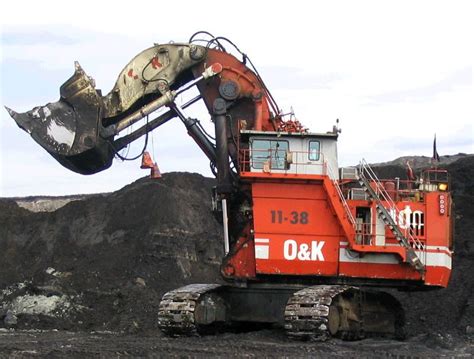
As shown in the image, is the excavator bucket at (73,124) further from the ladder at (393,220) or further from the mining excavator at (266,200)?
the ladder at (393,220)

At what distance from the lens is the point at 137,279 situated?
102 ft

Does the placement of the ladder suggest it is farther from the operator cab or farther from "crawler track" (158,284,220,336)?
"crawler track" (158,284,220,336)

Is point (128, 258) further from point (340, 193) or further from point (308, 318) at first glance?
point (308, 318)

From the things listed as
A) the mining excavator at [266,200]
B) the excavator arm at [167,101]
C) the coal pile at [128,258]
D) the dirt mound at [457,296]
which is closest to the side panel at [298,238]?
the mining excavator at [266,200]

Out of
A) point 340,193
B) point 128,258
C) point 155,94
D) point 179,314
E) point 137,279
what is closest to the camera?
point 179,314

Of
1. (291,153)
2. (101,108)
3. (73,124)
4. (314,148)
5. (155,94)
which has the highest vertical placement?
(155,94)

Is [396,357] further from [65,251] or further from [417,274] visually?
[65,251]

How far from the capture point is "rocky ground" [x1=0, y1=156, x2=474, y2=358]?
2017cm

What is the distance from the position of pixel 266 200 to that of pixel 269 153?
100 centimetres

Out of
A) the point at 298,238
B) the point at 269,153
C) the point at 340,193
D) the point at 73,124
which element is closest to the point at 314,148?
the point at 269,153

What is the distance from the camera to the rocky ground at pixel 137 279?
20172 millimetres

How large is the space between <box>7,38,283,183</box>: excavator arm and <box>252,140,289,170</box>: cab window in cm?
51

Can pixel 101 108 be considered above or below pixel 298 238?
above

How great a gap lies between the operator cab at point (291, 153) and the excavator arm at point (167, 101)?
1.48 ft
